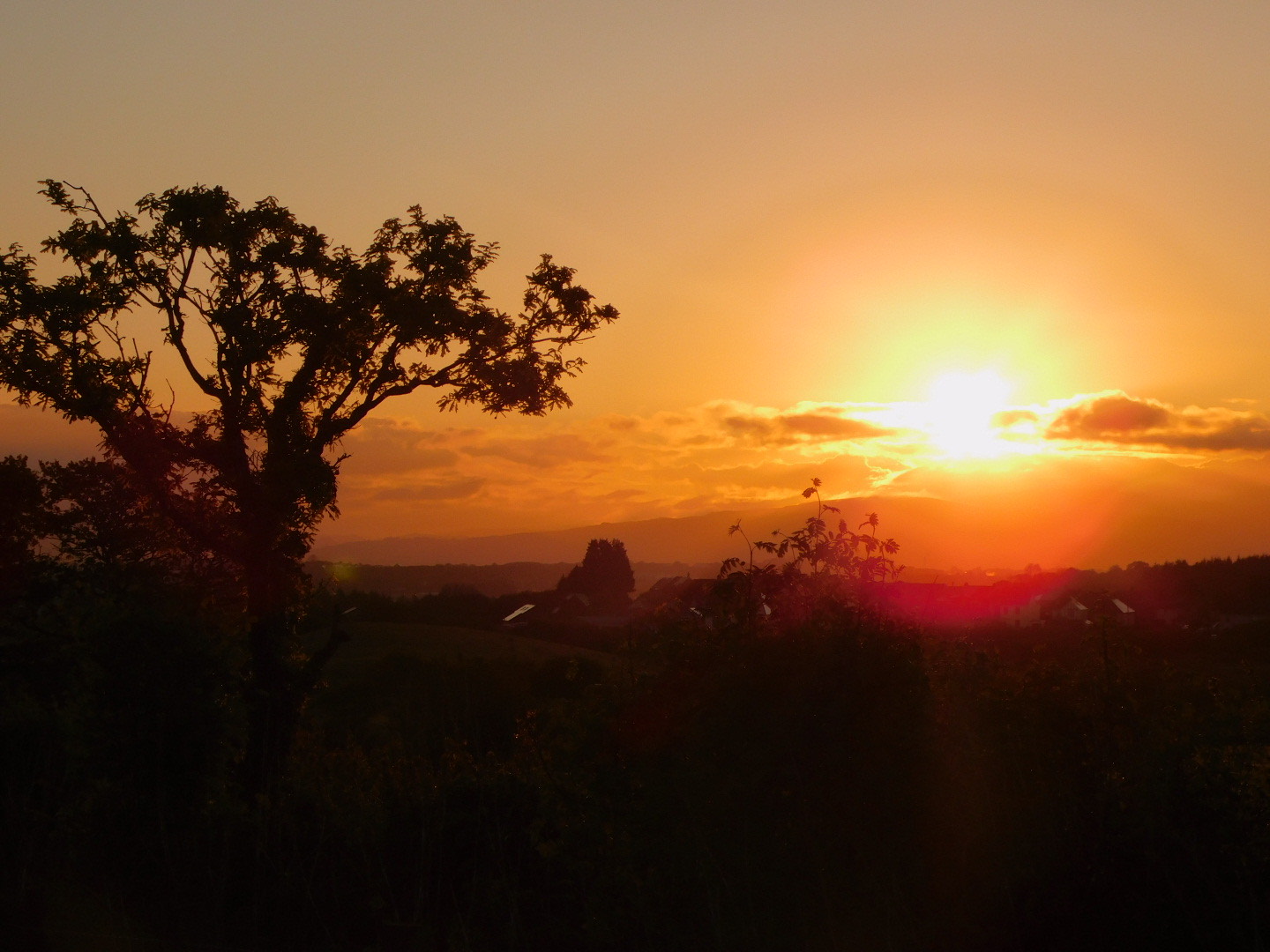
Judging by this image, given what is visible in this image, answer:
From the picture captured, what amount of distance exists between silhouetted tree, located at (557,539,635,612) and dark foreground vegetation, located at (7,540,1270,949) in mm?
98640

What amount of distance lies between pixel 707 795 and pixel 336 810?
14.1 ft

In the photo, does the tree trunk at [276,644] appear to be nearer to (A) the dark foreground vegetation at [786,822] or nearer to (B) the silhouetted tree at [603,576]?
(A) the dark foreground vegetation at [786,822]

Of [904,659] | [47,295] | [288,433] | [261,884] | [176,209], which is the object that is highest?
[176,209]

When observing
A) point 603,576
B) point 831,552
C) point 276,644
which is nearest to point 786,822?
point 831,552

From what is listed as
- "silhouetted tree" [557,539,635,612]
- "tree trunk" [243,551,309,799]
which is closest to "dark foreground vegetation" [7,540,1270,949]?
"tree trunk" [243,551,309,799]

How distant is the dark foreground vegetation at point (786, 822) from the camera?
23.2 feet

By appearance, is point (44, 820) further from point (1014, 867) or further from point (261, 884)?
point (1014, 867)

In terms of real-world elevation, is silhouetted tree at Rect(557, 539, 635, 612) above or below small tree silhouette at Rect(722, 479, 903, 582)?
below

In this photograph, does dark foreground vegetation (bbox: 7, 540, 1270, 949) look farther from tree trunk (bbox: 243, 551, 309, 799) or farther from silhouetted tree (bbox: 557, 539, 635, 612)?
silhouetted tree (bbox: 557, 539, 635, 612)

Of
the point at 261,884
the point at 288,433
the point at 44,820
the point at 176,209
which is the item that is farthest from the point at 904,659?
the point at 176,209

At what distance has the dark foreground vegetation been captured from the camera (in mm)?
7078

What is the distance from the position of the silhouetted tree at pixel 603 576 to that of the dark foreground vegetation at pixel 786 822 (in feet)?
324

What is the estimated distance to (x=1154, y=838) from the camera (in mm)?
7027

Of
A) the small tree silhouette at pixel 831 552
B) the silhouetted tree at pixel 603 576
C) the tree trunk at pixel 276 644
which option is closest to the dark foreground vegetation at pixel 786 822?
the small tree silhouette at pixel 831 552
